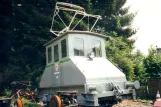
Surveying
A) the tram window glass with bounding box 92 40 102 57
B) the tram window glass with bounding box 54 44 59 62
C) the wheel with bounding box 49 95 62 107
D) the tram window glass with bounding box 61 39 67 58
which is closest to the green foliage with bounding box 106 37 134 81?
the tram window glass with bounding box 92 40 102 57

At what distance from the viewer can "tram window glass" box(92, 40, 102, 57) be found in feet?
33.9

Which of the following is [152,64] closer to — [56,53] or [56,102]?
[56,53]

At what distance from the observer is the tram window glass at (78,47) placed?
381 inches

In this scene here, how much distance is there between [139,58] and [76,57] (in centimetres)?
1242

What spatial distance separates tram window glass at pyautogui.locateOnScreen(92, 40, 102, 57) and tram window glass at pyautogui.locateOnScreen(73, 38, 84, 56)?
0.70m

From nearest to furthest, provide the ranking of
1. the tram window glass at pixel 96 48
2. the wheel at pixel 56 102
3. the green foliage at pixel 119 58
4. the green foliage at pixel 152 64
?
the wheel at pixel 56 102
the tram window glass at pixel 96 48
the green foliage at pixel 119 58
the green foliage at pixel 152 64

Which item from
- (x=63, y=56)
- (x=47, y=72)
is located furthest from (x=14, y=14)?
(x=63, y=56)

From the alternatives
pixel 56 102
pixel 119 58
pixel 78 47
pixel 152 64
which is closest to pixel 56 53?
pixel 78 47

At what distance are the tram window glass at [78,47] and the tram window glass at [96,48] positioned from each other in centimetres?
70

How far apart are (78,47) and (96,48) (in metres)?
1.05

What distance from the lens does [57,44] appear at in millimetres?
10438

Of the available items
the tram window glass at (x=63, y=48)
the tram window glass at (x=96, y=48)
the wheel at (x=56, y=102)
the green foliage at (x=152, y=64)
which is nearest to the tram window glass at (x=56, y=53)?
the tram window glass at (x=63, y=48)

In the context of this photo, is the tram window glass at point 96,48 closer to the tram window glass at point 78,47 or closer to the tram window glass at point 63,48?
the tram window glass at point 78,47

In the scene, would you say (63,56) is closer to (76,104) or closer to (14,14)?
(76,104)
